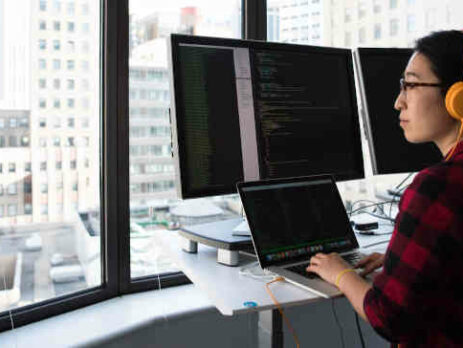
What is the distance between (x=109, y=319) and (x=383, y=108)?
1.21 metres

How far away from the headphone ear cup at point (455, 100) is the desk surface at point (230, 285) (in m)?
0.48

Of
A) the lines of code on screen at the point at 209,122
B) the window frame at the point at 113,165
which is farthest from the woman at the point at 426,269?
the window frame at the point at 113,165

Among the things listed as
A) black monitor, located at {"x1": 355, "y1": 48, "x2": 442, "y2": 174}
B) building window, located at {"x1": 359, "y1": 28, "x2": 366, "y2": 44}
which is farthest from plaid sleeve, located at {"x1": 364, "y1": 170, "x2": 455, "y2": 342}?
building window, located at {"x1": 359, "y1": 28, "x2": 366, "y2": 44}

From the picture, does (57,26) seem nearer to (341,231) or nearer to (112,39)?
(112,39)

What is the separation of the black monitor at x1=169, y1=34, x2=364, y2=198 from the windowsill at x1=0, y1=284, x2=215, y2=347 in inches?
24.3

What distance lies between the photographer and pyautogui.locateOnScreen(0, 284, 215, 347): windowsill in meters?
1.53

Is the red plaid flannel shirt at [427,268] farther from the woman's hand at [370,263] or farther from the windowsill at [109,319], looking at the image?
the windowsill at [109,319]

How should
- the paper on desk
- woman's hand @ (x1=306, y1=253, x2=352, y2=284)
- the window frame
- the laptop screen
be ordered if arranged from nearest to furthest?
woman's hand @ (x1=306, y1=253, x2=352, y2=284)
the laptop screen
the paper on desk
the window frame

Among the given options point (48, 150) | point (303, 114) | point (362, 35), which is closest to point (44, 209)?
point (48, 150)

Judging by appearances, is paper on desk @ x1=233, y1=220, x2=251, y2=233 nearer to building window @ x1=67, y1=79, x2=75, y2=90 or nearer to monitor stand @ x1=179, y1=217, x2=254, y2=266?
monitor stand @ x1=179, y1=217, x2=254, y2=266

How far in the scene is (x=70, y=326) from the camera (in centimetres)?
162

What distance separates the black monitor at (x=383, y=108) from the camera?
175 cm

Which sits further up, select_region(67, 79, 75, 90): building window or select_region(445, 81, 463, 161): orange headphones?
select_region(67, 79, 75, 90): building window

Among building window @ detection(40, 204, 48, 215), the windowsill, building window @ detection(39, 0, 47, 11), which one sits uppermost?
building window @ detection(39, 0, 47, 11)
